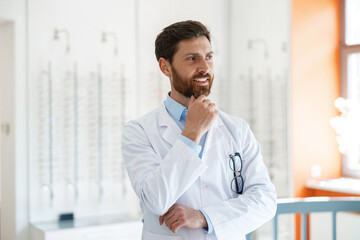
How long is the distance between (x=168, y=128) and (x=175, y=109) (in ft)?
0.28

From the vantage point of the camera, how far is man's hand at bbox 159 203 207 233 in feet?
4.50

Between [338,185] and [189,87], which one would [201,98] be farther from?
[338,185]

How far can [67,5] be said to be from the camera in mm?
3768

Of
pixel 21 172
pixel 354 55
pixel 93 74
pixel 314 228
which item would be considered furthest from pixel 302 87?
pixel 21 172

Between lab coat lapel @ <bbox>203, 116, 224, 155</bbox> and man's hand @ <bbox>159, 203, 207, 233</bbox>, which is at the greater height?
lab coat lapel @ <bbox>203, 116, 224, 155</bbox>

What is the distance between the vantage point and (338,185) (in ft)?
12.8

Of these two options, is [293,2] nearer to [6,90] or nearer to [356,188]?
[356,188]

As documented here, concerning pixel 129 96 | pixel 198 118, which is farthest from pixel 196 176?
pixel 129 96

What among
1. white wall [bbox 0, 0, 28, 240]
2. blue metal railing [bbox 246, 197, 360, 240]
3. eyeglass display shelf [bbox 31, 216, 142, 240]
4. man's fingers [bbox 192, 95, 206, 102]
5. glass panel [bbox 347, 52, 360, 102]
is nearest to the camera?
man's fingers [bbox 192, 95, 206, 102]

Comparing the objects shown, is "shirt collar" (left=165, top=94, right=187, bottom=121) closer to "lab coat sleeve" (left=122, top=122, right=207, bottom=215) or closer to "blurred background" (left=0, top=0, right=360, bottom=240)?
"lab coat sleeve" (left=122, top=122, right=207, bottom=215)

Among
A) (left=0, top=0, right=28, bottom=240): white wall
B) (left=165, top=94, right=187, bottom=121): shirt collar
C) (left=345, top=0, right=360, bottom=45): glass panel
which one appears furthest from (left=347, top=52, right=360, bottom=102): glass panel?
(left=165, top=94, right=187, bottom=121): shirt collar

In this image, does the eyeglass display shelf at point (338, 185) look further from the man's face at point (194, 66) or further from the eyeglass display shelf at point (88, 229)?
the man's face at point (194, 66)

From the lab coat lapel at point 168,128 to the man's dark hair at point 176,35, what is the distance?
0.63 feet

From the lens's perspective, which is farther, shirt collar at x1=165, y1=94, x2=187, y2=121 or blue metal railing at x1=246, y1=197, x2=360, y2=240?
blue metal railing at x1=246, y1=197, x2=360, y2=240
